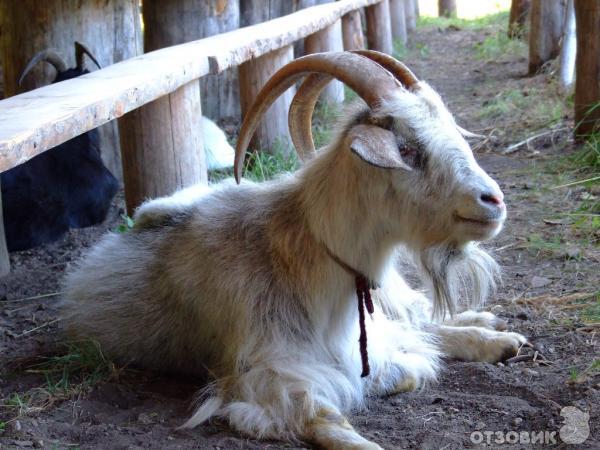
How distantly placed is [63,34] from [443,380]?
4217mm

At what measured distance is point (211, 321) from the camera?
3.63 metres

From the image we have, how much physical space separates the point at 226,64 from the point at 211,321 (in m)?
2.08

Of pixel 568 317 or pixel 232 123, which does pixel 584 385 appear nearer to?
pixel 568 317

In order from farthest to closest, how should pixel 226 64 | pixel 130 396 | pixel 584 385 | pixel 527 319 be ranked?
pixel 226 64, pixel 527 319, pixel 130 396, pixel 584 385

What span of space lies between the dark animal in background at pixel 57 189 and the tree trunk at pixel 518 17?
25.0ft

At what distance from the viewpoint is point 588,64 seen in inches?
259

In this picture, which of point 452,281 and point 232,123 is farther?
point 232,123

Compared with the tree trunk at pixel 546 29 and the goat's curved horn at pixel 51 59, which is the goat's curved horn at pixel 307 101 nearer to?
the goat's curved horn at pixel 51 59

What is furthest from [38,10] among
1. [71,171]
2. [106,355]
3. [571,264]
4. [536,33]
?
[536,33]

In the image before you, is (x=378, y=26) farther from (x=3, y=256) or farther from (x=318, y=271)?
(x=318, y=271)

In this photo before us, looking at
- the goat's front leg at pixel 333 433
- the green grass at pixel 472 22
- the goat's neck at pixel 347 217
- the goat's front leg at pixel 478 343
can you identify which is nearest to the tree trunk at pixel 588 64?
the goat's front leg at pixel 478 343

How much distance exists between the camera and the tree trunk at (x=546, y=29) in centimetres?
977

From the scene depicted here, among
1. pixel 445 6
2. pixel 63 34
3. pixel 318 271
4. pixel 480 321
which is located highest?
pixel 445 6

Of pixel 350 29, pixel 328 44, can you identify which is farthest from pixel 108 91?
pixel 350 29
